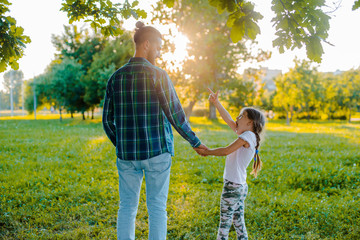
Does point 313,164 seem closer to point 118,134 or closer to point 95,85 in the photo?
point 118,134

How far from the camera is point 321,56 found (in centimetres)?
286

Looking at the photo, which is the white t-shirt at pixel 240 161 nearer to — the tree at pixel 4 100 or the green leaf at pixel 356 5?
the green leaf at pixel 356 5

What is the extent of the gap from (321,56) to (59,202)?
486 centimetres

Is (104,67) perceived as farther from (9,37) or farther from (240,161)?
(240,161)

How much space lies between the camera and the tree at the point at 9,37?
4234 mm

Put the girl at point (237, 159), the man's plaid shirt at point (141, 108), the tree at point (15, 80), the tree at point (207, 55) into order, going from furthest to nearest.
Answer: the tree at point (15, 80), the tree at point (207, 55), the girl at point (237, 159), the man's plaid shirt at point (141, 108)

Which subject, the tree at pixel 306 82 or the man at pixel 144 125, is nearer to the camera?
the man at pixel 144 125

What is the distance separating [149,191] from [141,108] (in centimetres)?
84

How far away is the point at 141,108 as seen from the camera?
2.71 meters

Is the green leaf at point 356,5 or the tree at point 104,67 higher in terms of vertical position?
the tree at point 104,67

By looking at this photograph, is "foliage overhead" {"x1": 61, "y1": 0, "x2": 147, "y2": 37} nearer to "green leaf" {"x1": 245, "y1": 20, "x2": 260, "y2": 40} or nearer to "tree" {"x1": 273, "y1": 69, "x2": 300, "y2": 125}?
"green leaf" {"x1": 245, "y1": 20, "x2": 260, "y2": 40}

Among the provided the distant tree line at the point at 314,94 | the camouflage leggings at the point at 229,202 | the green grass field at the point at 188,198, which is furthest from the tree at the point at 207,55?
the distant tree line at the point at 314,94

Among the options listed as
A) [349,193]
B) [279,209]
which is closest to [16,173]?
[279,209]

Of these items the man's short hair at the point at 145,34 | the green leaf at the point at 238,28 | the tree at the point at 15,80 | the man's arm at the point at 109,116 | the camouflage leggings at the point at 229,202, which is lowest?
the camouflage leggings at the point at 229,202
